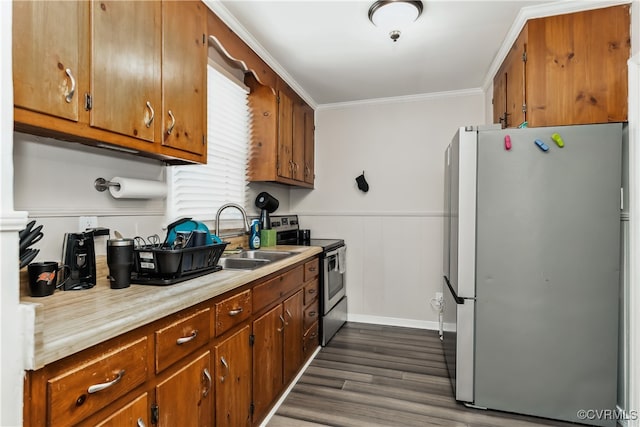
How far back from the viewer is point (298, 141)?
3436 millimetres

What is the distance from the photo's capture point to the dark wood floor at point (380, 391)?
2021mm

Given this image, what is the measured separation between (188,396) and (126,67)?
1353 mm

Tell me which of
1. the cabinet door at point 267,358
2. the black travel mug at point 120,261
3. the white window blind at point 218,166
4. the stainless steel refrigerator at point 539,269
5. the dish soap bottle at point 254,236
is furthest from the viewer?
the dish soap bottle at point 254,236

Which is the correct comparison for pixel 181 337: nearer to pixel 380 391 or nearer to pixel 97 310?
pixel 97 310

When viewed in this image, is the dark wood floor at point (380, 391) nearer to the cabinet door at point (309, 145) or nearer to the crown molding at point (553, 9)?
the cabinet door at point (309, 145)

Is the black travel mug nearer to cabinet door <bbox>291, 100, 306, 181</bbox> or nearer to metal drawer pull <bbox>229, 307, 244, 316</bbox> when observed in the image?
metal drawer pull <bbox>229, 307, 244, 316</bbox>

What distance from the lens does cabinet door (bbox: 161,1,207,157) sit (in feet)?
5.25

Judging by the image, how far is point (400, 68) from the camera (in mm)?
2926

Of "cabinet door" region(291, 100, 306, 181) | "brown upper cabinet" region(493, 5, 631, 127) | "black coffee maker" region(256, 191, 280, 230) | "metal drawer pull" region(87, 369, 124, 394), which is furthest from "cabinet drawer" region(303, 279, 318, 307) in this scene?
"brown upper cabinet" region(493, 5, 631, 127)

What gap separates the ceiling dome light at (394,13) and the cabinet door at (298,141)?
140 cm

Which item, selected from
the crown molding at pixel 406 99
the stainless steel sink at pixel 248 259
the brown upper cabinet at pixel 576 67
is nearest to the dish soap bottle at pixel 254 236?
the stainless steel sink at pixel 248 259

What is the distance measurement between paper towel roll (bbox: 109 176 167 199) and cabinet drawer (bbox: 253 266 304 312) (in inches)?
30.1

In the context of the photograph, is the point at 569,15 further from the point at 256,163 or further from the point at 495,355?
the point at 256,163

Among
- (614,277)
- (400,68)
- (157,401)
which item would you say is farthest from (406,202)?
(157,401)
